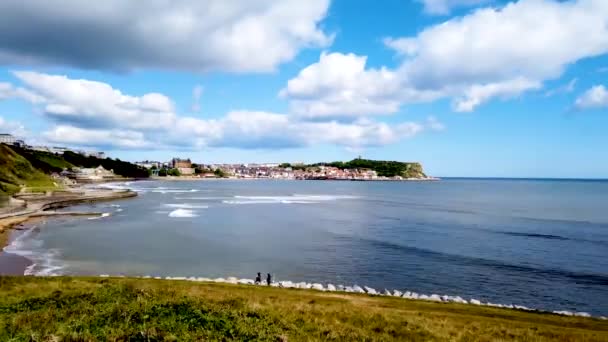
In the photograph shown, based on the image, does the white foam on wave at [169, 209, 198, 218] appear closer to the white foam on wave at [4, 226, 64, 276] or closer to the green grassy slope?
the white foam on wave at [4, 226, 64, 276]

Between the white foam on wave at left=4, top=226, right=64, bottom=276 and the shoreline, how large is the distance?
0.57 meters

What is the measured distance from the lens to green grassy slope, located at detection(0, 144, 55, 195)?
393 ft

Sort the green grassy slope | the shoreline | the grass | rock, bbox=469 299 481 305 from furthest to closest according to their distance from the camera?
the green grassy slope → the shoreline → rock, bbox=469 299 481 305 → the grass

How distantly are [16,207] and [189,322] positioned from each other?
7864 cm

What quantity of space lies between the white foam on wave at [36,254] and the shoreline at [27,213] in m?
0.57

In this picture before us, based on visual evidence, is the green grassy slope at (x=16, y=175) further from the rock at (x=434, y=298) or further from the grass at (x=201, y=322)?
the grass at (x=201, y=322)

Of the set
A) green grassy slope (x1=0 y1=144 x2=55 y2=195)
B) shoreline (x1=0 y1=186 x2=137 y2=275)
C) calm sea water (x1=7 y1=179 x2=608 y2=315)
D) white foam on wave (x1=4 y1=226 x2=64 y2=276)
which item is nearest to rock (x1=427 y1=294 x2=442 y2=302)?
calm sea water (x1=7 y1=179 x2=608 y2=315)

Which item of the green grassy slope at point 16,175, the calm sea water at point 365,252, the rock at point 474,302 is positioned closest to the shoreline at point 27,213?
the calm sea water at point 365,252

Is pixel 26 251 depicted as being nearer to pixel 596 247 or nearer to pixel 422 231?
pixel 422 231

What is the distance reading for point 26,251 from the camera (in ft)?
141

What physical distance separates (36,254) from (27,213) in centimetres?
3797

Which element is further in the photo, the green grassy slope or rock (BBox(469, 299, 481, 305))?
the green grassy slope

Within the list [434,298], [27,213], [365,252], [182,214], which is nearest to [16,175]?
[27,213]

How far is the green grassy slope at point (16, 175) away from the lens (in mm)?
119669
